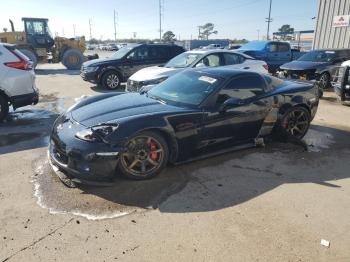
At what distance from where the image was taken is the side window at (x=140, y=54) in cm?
1248

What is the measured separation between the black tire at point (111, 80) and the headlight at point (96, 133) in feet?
27.7

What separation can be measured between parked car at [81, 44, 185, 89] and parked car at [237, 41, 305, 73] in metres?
5.35

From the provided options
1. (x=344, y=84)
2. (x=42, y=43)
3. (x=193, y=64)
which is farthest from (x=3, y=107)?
(x=42, y=43)

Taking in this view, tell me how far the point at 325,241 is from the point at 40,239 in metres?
2.64

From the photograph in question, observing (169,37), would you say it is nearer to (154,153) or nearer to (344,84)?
(344,84)

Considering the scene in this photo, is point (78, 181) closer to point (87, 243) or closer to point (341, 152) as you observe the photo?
point (87, 243)

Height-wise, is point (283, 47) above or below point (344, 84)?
above

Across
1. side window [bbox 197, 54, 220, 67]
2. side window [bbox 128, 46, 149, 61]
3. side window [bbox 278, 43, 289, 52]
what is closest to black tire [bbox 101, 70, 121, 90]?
side window [bbox 128, 46, 149, 61]

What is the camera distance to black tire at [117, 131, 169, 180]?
4.13m

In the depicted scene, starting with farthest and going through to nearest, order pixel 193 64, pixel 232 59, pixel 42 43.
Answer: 1. pixel 42 43
2. pixel 232 59
3. pixel 193 64

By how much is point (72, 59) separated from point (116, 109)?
17.2 meters

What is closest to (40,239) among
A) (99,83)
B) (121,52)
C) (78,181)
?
(78,181)

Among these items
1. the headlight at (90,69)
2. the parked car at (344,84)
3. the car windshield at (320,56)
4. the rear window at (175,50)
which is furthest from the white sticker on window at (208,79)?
the car windshield at (320,56)

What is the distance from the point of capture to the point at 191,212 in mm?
3613
